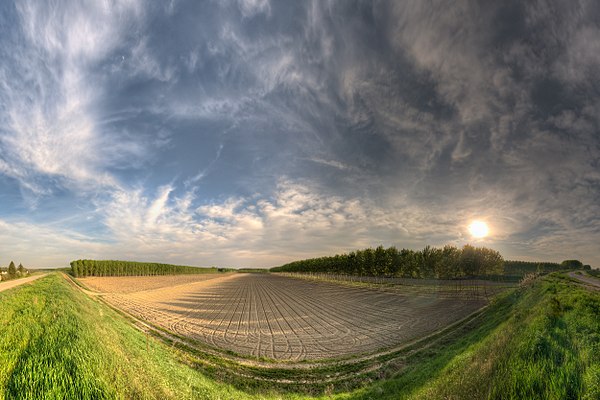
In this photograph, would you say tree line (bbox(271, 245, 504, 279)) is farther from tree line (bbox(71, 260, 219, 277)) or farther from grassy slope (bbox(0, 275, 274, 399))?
tree line (bbox(71, 260, 219, 277))

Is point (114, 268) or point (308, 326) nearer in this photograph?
point (308, 326)

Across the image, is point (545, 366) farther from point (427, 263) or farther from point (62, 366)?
point (427, 263)

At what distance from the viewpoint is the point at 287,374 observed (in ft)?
47.6

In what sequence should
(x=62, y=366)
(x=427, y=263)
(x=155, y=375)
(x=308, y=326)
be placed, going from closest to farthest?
(x=62, y=366)
(x=155, y=375)
(x=308, y=326)
(x=427, y=263)

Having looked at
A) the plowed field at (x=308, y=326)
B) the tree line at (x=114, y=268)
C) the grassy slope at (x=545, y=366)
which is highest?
the grassy slope at (x=545, y=366)

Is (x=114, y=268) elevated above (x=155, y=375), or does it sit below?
below

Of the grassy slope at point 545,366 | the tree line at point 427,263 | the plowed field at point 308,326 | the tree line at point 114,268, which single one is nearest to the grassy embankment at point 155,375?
the grassy slope at point 545,366

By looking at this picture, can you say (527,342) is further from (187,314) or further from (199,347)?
(187,314)

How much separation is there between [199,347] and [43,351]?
1535cm

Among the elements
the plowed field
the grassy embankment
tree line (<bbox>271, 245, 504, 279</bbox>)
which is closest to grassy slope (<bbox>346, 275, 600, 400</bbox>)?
the grassy embankment

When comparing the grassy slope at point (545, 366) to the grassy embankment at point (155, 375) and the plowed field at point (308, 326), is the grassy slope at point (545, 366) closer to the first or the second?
the grassy embankment at point (155, 375)

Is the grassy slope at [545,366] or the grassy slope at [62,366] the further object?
the grassy slope at [545,366]

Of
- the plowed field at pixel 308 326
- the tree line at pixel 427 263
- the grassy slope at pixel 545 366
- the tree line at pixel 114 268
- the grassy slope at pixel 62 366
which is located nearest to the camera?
the grassy slope at pixel 62 366

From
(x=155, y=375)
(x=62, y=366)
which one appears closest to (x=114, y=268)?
(x=155, y=375)
